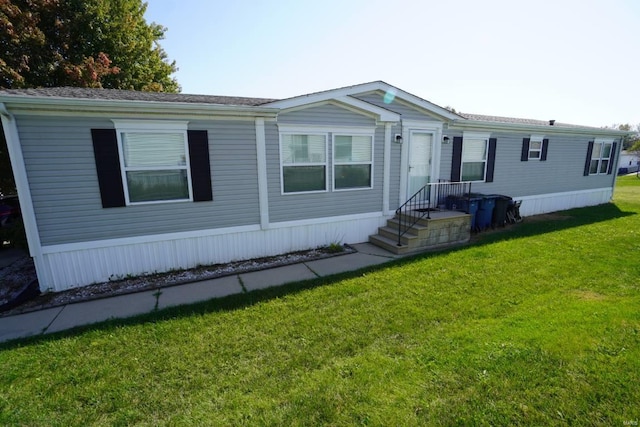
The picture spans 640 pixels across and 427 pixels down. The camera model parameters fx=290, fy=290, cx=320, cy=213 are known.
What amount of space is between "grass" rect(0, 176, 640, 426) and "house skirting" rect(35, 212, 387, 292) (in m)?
1.79

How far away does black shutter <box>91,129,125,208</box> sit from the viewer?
4770mm

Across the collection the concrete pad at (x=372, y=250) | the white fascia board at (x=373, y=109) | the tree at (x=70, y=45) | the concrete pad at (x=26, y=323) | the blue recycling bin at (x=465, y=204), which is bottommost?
the concrete pad at (x=26, y=323)

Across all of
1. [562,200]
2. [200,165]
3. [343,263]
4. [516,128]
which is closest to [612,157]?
[562,200]

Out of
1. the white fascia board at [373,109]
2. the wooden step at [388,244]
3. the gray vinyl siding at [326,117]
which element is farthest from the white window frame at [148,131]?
the wooden step at [388,244]

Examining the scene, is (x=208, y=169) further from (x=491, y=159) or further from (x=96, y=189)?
(x=491, y=159)

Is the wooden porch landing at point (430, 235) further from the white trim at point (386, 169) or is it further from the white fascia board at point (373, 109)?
the white fascia board at point (373, 109)

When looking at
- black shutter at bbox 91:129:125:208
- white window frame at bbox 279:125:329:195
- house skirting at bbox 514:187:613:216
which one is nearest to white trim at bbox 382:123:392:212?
white window frame at bbox 279:125:329:195

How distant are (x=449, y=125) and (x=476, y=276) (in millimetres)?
4602

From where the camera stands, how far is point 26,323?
3.87m

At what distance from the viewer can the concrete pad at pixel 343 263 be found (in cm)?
543

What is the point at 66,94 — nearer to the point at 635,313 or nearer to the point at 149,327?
the point at 149,327

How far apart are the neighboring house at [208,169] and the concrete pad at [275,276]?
90 cm

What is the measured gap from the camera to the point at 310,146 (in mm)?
6328

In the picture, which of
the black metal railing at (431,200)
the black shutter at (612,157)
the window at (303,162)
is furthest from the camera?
the black shutter at (612,157)
